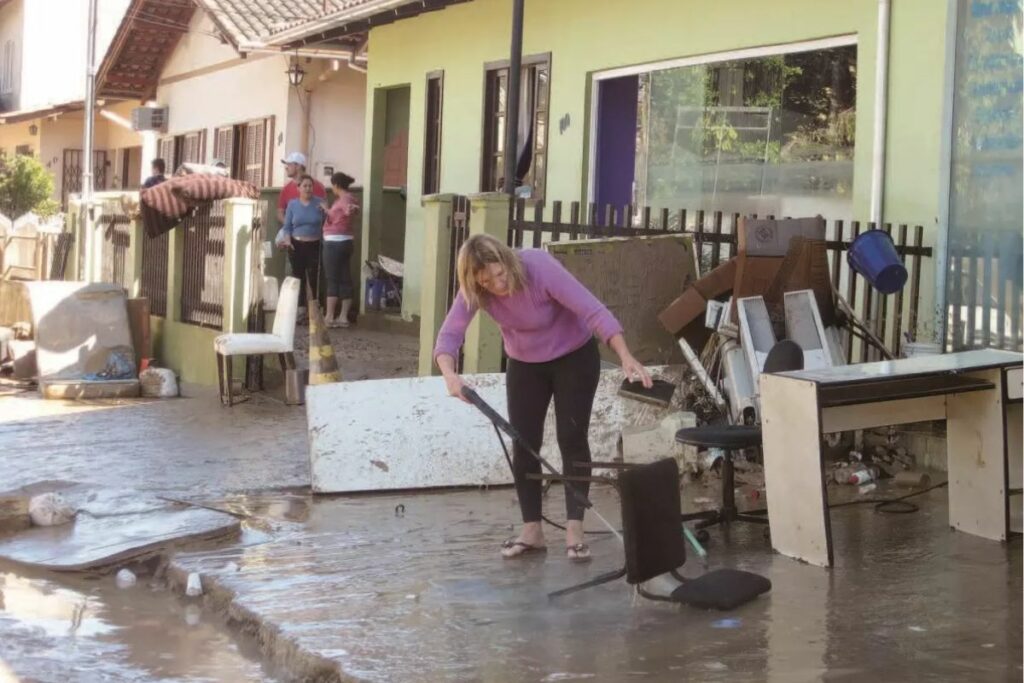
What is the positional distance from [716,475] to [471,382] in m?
1.64

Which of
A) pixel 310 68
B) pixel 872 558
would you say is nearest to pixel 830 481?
pixel 872 558

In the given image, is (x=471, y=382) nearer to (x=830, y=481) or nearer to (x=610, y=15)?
(x=830, y=481)

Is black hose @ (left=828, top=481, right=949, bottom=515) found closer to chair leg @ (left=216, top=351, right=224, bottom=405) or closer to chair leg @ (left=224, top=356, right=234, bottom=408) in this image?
chair leg @ (left=224, top=356, right=234, bottom=408)

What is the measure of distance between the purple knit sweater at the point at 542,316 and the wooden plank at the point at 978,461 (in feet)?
6.26

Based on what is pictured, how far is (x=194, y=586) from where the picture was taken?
6.25m

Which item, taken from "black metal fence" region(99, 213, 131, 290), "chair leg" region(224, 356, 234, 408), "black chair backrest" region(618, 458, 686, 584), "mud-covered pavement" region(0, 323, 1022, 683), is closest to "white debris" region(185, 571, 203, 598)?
"mud-covered pavement" region(0, 323, 1022, 683)

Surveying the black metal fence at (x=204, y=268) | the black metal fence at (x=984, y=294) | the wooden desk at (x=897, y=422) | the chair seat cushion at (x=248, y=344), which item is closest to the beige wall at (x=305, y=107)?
the black metal fence at (x=204, y=268)

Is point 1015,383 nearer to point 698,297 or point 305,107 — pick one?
point 698,297

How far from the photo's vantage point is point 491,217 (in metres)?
9.23

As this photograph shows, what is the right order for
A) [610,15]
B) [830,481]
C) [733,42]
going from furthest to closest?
[610,15]
[733,42]
[830,481]

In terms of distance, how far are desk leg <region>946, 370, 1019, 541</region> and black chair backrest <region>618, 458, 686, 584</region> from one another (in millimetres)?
2034

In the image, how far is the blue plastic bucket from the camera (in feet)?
28.6

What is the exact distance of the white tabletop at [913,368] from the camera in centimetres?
628

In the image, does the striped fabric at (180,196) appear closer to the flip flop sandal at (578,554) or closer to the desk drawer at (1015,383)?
the flip flop sandal at (578,554)
